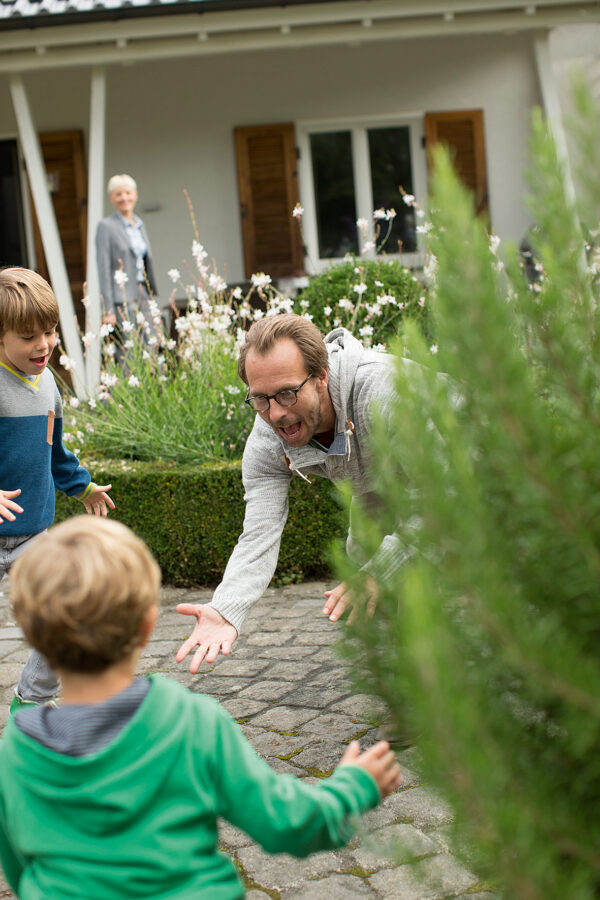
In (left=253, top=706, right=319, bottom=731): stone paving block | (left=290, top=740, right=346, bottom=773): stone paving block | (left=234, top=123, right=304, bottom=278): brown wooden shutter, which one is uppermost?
(left=234, top=123, right=304, bottom=278): brown wooden shutter

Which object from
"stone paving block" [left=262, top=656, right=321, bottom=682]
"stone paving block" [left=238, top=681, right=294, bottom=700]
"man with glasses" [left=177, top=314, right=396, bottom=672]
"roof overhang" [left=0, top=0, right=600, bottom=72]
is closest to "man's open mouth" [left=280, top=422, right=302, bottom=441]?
"man with glasses" [left=177, top=314, right=396, bottom=672]

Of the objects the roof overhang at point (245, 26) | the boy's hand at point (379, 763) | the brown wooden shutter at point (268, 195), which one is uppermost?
the roof overhang at point (245, 26)

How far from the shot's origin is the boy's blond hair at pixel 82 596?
4.99 ft

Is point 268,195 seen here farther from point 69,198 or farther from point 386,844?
point 386,844

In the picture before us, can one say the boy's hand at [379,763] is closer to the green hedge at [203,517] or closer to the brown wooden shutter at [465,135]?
the green hedge at [203,517]

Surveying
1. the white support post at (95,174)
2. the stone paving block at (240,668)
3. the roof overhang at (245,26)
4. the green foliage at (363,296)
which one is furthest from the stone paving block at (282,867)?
the roof overhang at (245,26)

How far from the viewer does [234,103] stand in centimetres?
1179

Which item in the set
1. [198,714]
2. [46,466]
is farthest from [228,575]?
[198,714]

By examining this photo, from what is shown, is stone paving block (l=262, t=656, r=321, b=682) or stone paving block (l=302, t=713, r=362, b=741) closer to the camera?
stone paving block (l=302, t=713, r=362, b=741)

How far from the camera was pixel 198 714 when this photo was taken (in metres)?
1.62

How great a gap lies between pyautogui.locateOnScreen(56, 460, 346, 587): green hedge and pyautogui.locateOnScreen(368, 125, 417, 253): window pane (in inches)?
275

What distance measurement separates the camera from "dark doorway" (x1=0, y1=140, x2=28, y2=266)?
1238 centimetres

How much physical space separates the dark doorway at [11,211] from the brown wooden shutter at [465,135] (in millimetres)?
5062

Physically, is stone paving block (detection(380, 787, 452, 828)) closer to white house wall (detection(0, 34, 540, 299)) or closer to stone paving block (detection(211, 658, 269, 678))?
stone paving block (detection(211, 658, 269, 678))
